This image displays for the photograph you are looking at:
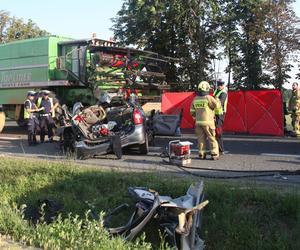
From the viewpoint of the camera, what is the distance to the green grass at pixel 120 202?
517 centimetres

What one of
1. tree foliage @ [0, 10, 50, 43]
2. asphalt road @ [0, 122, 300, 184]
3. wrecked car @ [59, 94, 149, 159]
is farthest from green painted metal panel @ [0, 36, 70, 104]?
tree foliage @ [0, 10, 50, 43]

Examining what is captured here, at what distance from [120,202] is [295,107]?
9.10m

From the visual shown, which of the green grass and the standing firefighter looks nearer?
the green grass

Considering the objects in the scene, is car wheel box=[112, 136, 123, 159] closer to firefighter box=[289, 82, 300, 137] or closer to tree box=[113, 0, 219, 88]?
firefighter box=[289, 82, 300, 137]

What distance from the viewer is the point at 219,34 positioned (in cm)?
2788

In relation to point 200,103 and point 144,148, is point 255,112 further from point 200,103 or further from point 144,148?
point 200,103

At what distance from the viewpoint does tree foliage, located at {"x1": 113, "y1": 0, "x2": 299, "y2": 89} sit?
1064 inches

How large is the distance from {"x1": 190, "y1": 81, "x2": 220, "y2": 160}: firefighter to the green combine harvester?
17.7 ft

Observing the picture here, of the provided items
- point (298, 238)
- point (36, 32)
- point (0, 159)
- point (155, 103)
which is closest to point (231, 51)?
point (155, 103)

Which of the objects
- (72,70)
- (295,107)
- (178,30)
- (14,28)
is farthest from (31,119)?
(14,28)

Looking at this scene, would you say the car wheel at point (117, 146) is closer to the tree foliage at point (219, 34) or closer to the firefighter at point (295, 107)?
the firefighter at point (295, 107)

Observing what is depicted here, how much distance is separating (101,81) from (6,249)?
1091 cm

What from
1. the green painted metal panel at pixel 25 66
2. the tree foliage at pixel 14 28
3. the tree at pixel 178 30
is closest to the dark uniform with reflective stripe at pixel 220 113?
the green painted metal panel at pixel 25 66

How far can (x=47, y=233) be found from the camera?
5.18 metres
